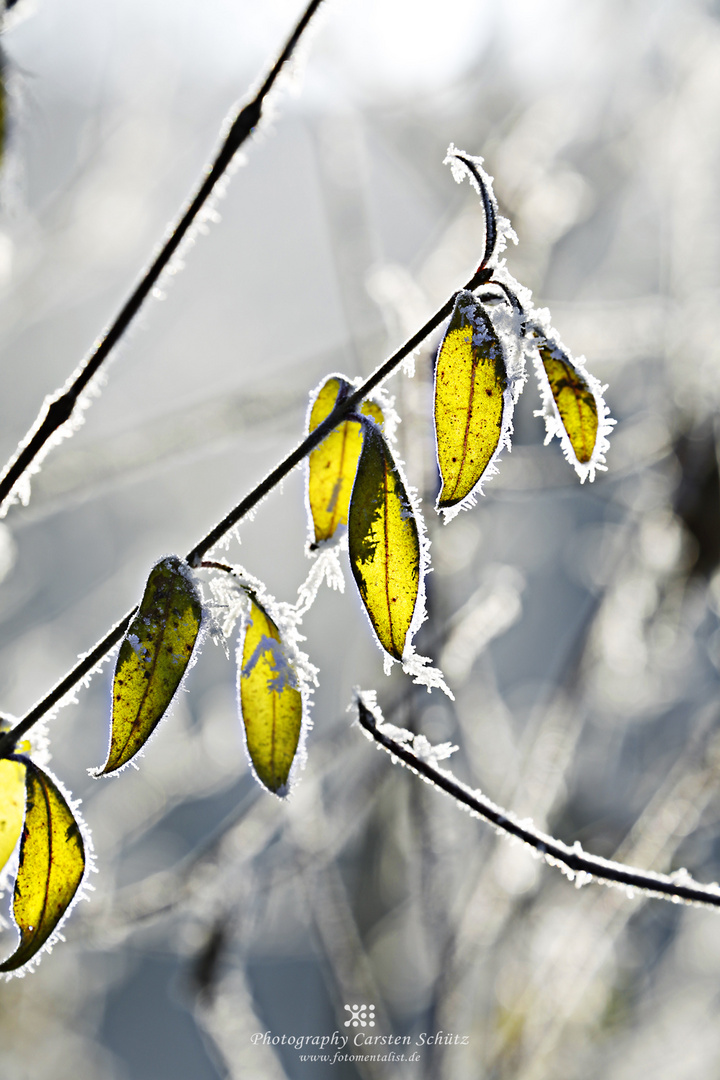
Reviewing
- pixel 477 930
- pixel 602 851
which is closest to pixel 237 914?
pixel 477 930

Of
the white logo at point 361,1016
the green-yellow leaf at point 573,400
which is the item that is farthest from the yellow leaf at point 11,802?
the white logo at point 361,1016

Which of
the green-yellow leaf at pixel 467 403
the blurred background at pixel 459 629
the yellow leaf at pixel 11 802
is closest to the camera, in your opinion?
the green-yellow leaf at pixel 467 403

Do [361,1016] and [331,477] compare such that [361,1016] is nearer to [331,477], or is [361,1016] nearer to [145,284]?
[331,477]

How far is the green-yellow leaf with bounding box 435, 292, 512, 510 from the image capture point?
1.99 ft

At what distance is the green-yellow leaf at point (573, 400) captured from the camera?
637mm

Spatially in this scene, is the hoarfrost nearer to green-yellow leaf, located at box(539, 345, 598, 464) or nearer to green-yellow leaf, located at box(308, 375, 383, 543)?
green-yellow leaf, located at box(308, 375, 383, 543)

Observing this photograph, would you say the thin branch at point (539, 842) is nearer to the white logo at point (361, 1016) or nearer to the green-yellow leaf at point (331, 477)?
the green-yellow leaf at point (331, 477)

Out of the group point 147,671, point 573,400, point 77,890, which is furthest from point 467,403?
point 77,890

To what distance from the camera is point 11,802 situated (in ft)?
2.38

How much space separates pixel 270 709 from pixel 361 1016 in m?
1.49

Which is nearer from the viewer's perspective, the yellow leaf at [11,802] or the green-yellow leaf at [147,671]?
the green-yellow leaf at [147,671]

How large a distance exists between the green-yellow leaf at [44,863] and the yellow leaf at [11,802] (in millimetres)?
25

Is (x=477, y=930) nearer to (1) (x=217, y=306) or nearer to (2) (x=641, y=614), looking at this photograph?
(2) (x=641, y=614)

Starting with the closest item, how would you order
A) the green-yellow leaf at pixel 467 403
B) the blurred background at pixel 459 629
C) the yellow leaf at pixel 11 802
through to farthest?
1. the green-yellow leaf at pixel 467 403
2. the yellow leaf at pixel 11 802
3. the blurred background at pixel 459 629
